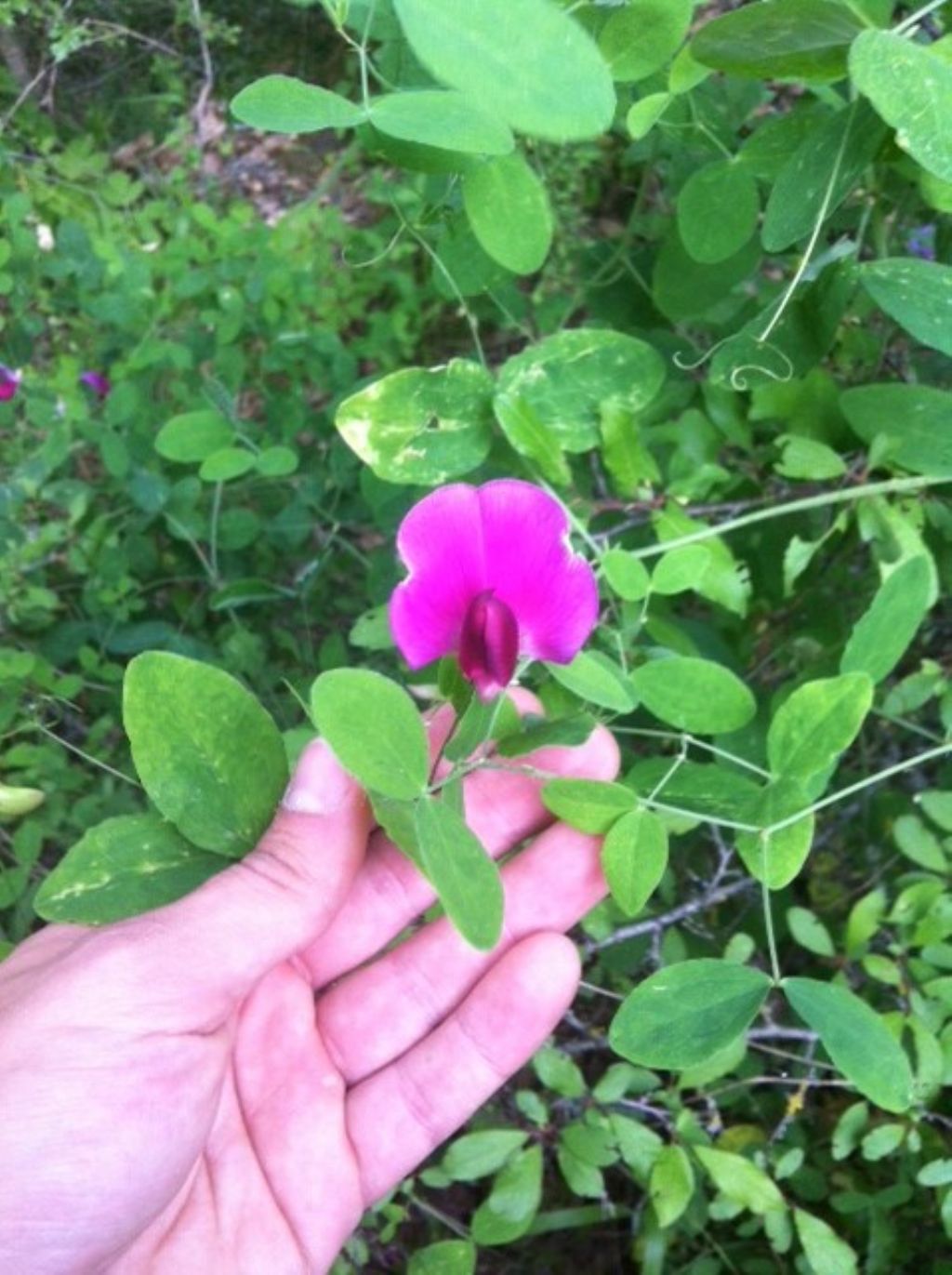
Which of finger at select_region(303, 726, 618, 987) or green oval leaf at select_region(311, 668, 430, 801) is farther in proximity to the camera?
finger at select_region(303, 726, 618, 987)

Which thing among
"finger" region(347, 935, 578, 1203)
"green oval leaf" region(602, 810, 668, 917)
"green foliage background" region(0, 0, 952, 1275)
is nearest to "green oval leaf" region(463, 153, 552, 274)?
"green foliage background" region(0, 0, 952, 1275)

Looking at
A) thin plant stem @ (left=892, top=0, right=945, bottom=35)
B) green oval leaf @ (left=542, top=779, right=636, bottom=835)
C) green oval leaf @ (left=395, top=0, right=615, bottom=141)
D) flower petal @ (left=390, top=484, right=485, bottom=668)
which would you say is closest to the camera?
green oval leaf @ (left=395, top=0, right=615, bottom=141)

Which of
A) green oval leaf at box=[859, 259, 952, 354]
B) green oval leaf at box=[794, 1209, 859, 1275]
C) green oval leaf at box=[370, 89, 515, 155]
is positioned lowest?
green oval leaf at box=[794, 1209, 859, 1275]

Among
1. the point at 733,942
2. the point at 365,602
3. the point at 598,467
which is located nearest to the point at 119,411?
the point at 365,602

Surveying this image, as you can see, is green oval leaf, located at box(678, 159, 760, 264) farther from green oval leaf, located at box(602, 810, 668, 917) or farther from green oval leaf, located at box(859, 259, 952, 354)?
green oval leaf, located at box(602, 810, 668, 917)

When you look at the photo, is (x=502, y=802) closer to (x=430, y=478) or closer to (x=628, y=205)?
(x=430, y=478)

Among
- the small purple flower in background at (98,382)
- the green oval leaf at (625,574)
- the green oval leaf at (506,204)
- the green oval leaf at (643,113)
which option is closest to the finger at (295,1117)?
the green oval leaf at (625,574)

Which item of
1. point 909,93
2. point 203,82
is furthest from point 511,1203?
point 203,82
